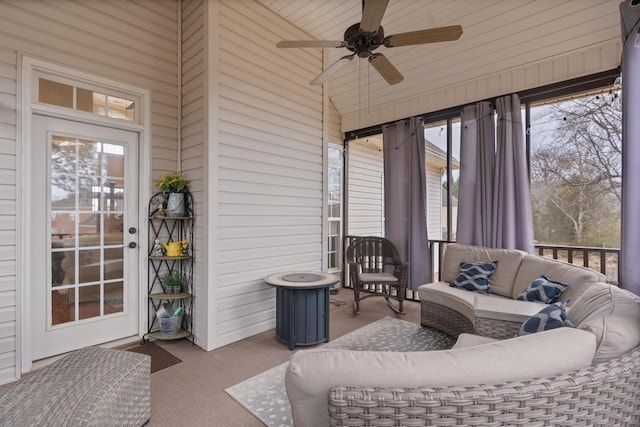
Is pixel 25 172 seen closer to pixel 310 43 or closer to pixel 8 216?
pixel 8 216

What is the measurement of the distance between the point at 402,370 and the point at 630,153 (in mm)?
1921

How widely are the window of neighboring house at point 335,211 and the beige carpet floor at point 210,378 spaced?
6.32 feet

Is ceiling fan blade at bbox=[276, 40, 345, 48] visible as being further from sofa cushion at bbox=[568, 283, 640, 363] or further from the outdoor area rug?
the outdoor area rug

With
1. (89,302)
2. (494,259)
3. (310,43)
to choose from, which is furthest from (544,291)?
(89,302)

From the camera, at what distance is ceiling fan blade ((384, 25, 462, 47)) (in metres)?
2.27

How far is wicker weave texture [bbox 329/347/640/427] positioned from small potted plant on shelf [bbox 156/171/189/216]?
8.77 ft

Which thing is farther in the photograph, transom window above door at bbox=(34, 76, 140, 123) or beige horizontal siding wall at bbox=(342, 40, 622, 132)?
beige horizontal siding wall at bbox=(342, 40, 622, 132)

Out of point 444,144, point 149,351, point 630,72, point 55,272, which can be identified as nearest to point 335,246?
point 444,144

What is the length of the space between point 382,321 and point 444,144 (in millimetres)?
2645

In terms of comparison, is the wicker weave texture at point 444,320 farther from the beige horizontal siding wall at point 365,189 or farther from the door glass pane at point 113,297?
the door glass pane at point 113,297

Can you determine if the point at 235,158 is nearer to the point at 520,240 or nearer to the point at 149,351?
the point at 149,351

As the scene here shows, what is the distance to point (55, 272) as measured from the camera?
2791 mm

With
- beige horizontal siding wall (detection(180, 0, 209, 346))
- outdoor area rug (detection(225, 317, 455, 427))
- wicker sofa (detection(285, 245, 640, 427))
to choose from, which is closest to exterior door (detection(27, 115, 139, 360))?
beige horizontal siding wall (detection(180, 0, 209, 346))

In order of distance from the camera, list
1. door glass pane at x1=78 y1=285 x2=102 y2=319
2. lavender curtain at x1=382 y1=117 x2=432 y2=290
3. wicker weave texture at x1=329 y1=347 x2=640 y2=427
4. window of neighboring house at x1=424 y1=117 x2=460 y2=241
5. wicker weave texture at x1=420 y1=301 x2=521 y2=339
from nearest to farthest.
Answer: wicker weave texture at x1=329 y1=347 x2=640 y2=427, wicker weave texture at x1=420 y1=301 x2=521 y2=339, door glass pane at x1=78 y1=285 x2=102 y2=319, window of neighboring house at x1=424 y1=117 x2=460 y2=241, lavender curtain at x1=382 y1=117 x2=432 y2=290
